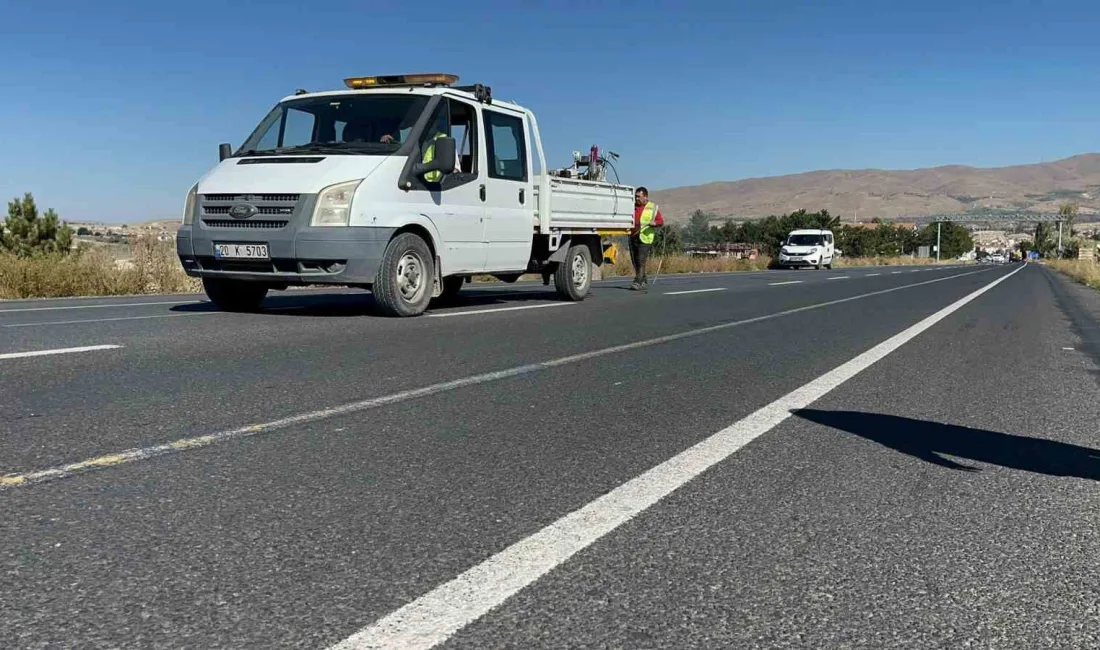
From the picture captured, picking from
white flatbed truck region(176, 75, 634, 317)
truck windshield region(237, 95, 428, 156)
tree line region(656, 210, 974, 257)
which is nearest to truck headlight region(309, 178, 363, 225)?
white flatbed truck region(176, 75, 634, 317)

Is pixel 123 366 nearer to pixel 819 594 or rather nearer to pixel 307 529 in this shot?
pixel 307 529

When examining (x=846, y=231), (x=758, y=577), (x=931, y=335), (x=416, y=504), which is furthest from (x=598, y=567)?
(x=846, y=231)

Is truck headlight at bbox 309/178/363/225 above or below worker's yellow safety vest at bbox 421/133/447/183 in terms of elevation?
below

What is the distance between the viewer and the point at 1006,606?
228cm

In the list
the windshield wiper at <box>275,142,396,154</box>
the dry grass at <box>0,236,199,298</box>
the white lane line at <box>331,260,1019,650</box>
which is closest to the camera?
the white lane line at <box>331,260,1019,650</box>

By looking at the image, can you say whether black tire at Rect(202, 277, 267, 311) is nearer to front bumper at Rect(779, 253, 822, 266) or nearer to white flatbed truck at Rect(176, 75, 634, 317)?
white flatbed truck at Rect(176, 75, 634, 317)

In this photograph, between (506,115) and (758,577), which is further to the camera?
(506,115)

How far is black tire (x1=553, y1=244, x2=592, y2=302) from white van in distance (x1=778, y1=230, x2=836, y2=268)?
31340 mm

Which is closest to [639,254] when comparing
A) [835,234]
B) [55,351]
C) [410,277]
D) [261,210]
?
[410,277]

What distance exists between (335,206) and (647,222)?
26.7 feet

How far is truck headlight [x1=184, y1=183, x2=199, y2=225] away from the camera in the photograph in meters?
9.27

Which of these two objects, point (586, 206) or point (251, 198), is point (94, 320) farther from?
point (586, 206)

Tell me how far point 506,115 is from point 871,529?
898cm

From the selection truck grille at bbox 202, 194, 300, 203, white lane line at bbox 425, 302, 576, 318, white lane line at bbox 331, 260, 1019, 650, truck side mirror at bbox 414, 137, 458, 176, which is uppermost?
truck side mirror at bbox 414, 137, 458, 176
